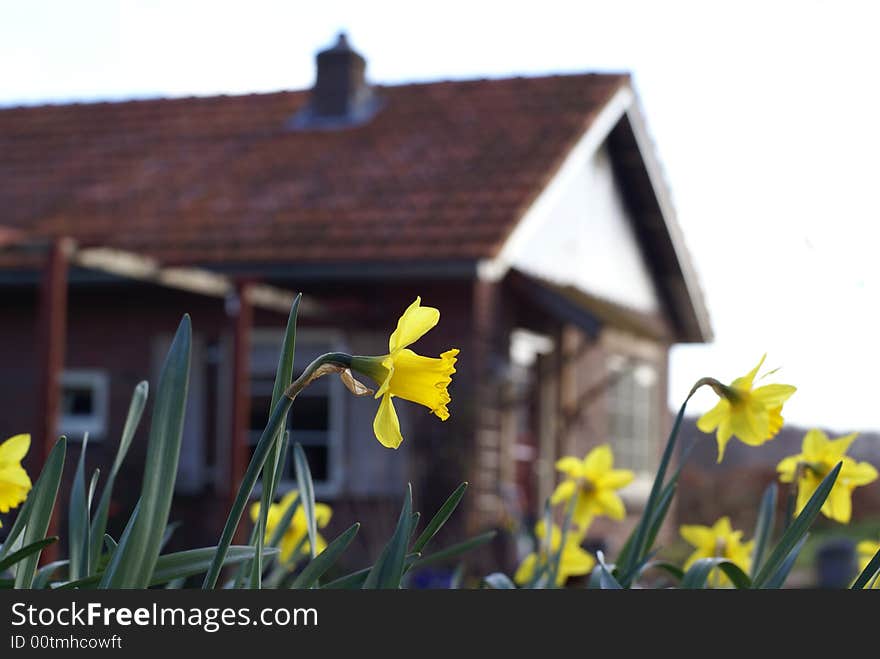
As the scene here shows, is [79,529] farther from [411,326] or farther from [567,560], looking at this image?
[567,560]

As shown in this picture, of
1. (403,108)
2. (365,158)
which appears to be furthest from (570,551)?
(403,108)

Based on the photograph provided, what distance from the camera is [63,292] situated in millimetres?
7301

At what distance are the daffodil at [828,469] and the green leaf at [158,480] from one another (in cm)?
80

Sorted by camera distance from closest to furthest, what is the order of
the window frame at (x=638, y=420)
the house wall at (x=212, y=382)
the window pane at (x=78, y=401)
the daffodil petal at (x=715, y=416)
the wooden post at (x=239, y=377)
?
the daffodil petal at (x=715, y=416)
the wooden post at (x=239, y=377)
the house wall at (x=212, y=382)
the window pane at (x=78, y=401)
the window frame at (x=638, y=420)

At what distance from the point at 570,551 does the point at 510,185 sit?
7.56 m

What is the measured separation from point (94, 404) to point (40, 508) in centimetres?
902

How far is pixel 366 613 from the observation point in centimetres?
72

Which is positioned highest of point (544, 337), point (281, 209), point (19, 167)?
point (19, 167)

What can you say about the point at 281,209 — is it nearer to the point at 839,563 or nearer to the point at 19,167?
the point at 19,167

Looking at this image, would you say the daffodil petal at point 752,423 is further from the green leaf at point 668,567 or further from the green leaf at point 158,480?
the green leaf at point 158,480

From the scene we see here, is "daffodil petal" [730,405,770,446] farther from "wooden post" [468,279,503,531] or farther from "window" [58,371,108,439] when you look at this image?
"window" [58,371,108,439]

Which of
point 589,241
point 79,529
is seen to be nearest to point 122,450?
point 79,529

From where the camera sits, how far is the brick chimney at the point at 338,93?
11.0 metres

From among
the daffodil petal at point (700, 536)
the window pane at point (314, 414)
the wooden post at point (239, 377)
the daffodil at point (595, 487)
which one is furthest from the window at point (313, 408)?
the daffodil petal at point (700, 536)
